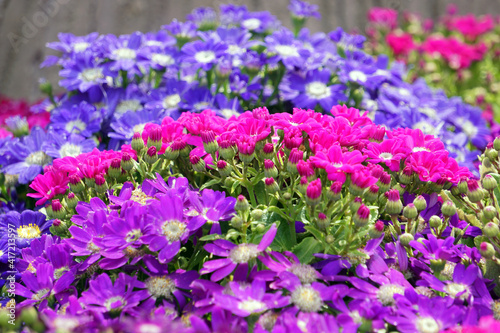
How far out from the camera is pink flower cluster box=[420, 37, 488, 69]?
9.56 ft

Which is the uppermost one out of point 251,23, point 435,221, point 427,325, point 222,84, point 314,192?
point 251,23

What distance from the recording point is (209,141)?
107cm

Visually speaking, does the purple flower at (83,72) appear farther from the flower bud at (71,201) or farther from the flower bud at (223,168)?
the flower bud at (223,168)

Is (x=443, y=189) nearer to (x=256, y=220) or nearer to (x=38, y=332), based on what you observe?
(x=256, y=220)

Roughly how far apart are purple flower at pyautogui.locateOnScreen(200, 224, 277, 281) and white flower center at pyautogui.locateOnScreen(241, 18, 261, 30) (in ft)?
3.91

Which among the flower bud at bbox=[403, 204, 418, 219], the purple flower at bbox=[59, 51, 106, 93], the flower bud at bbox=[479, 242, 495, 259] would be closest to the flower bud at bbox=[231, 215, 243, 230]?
the flower bud at bbox=[403, 204, 418, 219]

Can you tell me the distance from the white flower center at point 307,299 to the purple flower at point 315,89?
866mm

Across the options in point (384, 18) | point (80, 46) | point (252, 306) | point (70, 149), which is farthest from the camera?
point (384, 18)

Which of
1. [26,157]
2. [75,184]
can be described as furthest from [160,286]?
[26,157]

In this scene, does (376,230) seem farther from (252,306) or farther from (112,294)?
(112,294)

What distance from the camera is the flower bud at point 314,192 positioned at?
921 millimetres

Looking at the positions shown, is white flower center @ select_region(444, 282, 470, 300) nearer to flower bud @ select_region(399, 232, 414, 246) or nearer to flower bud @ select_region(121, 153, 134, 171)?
flower bud @ select_region(399, 232, 414, 246)

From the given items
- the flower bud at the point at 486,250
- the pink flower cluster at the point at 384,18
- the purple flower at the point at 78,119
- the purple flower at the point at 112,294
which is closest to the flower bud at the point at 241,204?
the purple flower at the point at 112,294

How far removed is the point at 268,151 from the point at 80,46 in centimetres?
118
